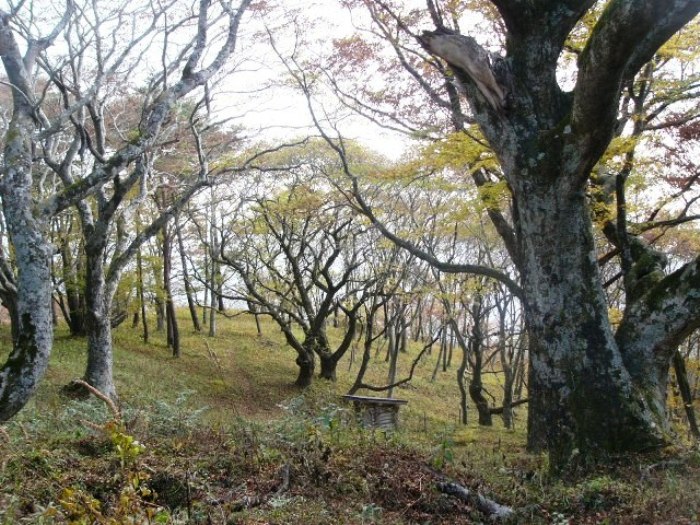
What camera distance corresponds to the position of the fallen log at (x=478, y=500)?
360 cm

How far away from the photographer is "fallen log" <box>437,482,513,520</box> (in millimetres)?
3595

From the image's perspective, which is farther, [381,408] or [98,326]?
[381,408]

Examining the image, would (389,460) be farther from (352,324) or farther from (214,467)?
(352,324)

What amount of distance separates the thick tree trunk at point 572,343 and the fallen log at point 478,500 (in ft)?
4.76

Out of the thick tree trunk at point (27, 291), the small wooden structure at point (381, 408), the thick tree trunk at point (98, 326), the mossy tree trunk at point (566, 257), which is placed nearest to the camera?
the mossy tree trunk at point (566, 257)

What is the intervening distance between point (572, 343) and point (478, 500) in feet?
6.30

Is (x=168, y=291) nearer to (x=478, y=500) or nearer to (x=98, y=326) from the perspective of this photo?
(x=98, y=326)

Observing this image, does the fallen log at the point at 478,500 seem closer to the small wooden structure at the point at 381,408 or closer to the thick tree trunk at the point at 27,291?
the thick tree trunk at the point at 27,291

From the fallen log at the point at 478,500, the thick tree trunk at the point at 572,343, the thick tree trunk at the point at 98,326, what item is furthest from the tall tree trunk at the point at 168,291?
the fallen log at the point at 478,500

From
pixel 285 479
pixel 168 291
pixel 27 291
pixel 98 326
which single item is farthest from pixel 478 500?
pixel 168 291

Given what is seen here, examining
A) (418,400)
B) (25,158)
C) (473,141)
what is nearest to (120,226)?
(25,158)

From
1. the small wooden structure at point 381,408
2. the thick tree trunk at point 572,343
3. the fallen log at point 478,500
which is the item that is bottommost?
the small wooden structure at point 381,408

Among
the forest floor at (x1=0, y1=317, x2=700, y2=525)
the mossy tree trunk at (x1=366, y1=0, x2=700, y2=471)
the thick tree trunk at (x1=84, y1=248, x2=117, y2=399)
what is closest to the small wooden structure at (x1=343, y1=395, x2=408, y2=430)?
the thick tree trunk at (x1=84, y1=248, x2=117, y2=399)

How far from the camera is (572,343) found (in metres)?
5.05
